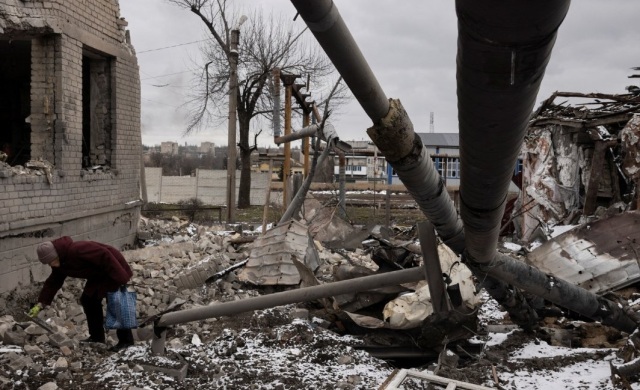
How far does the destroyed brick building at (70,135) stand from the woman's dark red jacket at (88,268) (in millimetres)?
1254

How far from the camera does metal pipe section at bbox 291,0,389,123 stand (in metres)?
1.31

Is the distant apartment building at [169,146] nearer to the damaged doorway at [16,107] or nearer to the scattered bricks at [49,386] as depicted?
the damaged doorway at [16,107]

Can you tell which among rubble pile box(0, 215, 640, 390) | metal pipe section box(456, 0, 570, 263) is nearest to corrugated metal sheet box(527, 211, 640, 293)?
rubble pile box(0, 215, 640, 390)

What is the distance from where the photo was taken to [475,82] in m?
1.14

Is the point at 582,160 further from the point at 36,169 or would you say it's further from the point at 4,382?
the point at 4,382

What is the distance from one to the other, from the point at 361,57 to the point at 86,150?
30.8 ft

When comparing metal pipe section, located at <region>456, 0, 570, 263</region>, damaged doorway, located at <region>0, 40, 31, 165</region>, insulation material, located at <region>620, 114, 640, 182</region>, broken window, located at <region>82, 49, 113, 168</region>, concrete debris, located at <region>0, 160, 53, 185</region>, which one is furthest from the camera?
damaged doorway, located at <region>0, 40, 31, 165</region>

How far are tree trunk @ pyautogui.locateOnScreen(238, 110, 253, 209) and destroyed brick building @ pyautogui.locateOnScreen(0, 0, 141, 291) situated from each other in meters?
15.5

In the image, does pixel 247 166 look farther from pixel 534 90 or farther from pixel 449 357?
pixel 534 90

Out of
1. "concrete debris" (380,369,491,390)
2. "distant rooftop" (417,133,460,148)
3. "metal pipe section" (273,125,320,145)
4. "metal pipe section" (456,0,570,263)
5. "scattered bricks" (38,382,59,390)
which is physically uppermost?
"distant rooftop" (417,133,460,148)

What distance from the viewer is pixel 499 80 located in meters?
1.11

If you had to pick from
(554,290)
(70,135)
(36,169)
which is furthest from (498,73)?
(70,135)

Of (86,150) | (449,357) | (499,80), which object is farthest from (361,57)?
(86,150)

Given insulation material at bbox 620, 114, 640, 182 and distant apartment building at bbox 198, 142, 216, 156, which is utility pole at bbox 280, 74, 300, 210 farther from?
distant apartment building at bbox 198, 142, 216, 156
